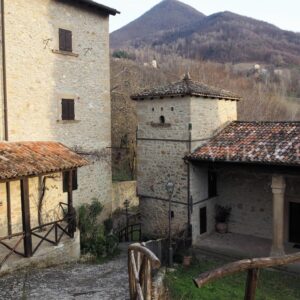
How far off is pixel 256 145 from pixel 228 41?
88.3 m

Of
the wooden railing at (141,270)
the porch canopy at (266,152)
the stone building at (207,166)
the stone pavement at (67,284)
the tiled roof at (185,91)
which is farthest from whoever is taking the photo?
the tiled roof at (185,91)

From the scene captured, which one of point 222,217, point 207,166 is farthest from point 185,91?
point 222,217

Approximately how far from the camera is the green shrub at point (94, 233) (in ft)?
44.7

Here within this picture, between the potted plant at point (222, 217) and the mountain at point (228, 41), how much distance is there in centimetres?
6666

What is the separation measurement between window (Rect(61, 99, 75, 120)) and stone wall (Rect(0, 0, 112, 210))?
176 millimetres

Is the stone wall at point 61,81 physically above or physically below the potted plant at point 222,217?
above

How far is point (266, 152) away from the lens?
45.4 feet

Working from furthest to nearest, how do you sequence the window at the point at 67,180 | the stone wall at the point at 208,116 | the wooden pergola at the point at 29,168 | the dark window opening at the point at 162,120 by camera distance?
the dark window opening at the point at 162,120 < the stone wall at the point at 208,116 < the window at the point at 67,180 < the wooden pergola at the point at 29,168

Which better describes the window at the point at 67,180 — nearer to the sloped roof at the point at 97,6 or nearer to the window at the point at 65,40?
the window at the point at 65,40

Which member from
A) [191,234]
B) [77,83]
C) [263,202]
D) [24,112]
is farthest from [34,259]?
[263,202]

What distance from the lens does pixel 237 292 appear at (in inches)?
433

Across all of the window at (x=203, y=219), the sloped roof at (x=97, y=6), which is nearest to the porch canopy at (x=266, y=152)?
the window at (x=203, y=219)

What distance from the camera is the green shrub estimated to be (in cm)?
1362

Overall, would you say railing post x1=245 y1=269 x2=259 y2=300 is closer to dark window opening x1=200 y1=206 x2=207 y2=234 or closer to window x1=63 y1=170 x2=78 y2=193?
window x1=63 y1=170 x2=78 y2=193
